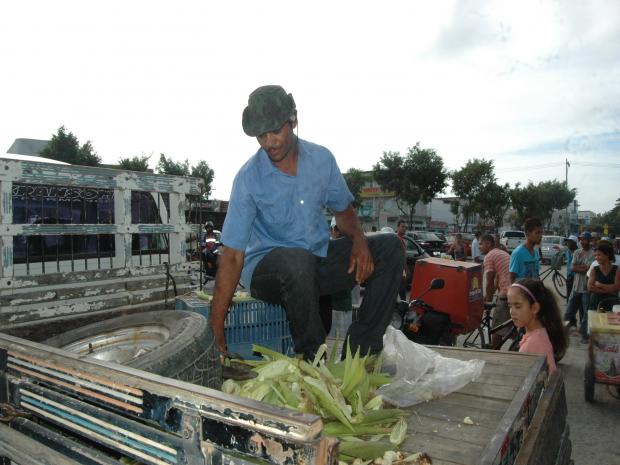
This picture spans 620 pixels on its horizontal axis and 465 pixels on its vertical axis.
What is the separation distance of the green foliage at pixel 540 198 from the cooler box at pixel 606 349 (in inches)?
2217

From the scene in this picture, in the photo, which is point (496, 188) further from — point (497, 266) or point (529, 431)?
point (529, 431)

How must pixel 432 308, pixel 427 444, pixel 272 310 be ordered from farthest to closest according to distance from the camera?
1. pixel 432 308
2. pixel 272 310
3. pixel 427 444

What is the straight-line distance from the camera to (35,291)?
3182mm

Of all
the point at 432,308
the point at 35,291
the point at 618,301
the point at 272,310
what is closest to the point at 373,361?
the point at 272,310

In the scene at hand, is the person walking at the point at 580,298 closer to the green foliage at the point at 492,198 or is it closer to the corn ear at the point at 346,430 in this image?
the corn ear at the point at 346,430

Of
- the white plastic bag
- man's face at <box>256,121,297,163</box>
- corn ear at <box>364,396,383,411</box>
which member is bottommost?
the white plastic bag

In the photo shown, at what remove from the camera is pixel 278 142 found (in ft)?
7.89

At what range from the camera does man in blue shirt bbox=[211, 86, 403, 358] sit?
7.60 feet

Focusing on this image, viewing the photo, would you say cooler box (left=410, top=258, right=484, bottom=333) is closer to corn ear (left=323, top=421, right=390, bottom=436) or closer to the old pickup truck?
the old pickup truck

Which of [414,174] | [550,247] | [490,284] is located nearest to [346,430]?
[490,284]

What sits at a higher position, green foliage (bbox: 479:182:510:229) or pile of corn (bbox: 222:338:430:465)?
green foliage (bbox: 479:182:510:229)

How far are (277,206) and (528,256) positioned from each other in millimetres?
5470

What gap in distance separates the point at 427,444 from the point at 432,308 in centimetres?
494

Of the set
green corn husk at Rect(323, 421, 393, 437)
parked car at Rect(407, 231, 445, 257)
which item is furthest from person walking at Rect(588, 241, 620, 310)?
parked car at Rect(407, 231, 445, 257)
